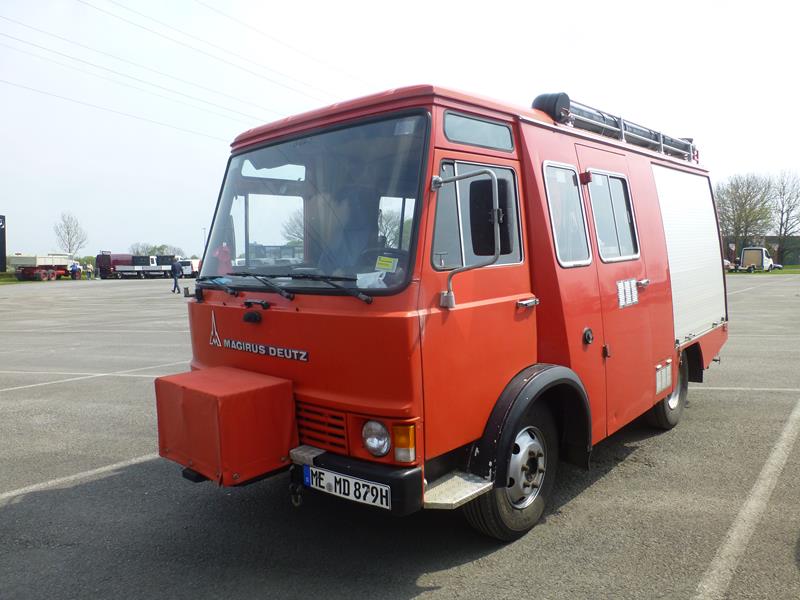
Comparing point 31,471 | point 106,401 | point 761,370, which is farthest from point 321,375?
point 761,370

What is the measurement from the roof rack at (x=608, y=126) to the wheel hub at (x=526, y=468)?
2263mm

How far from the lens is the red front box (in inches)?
132

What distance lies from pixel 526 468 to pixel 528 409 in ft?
1.25

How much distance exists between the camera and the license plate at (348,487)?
10.4ft

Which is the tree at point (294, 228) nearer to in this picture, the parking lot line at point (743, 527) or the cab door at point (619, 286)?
the cab door at point (619, 286)

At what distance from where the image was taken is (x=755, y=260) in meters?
55.9

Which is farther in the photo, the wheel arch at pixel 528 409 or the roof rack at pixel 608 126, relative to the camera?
the roof rack at pixel 608 126

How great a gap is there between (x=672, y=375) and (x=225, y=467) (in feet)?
14.0

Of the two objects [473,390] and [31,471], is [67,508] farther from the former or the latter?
[473,390]

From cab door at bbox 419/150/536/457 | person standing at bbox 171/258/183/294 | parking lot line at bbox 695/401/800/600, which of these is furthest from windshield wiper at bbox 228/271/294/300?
person standing at bbox 171/258/183/294

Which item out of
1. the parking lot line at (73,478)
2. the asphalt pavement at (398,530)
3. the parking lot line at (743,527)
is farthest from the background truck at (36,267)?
the parking lot line at (743,527)

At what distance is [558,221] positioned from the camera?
418 cm

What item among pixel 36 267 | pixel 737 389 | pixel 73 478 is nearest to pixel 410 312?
pixel 73 478

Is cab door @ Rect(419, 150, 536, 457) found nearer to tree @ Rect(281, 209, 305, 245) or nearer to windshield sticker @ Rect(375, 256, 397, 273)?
windshield sticker @ Rect(375, 256, 397, 273)
